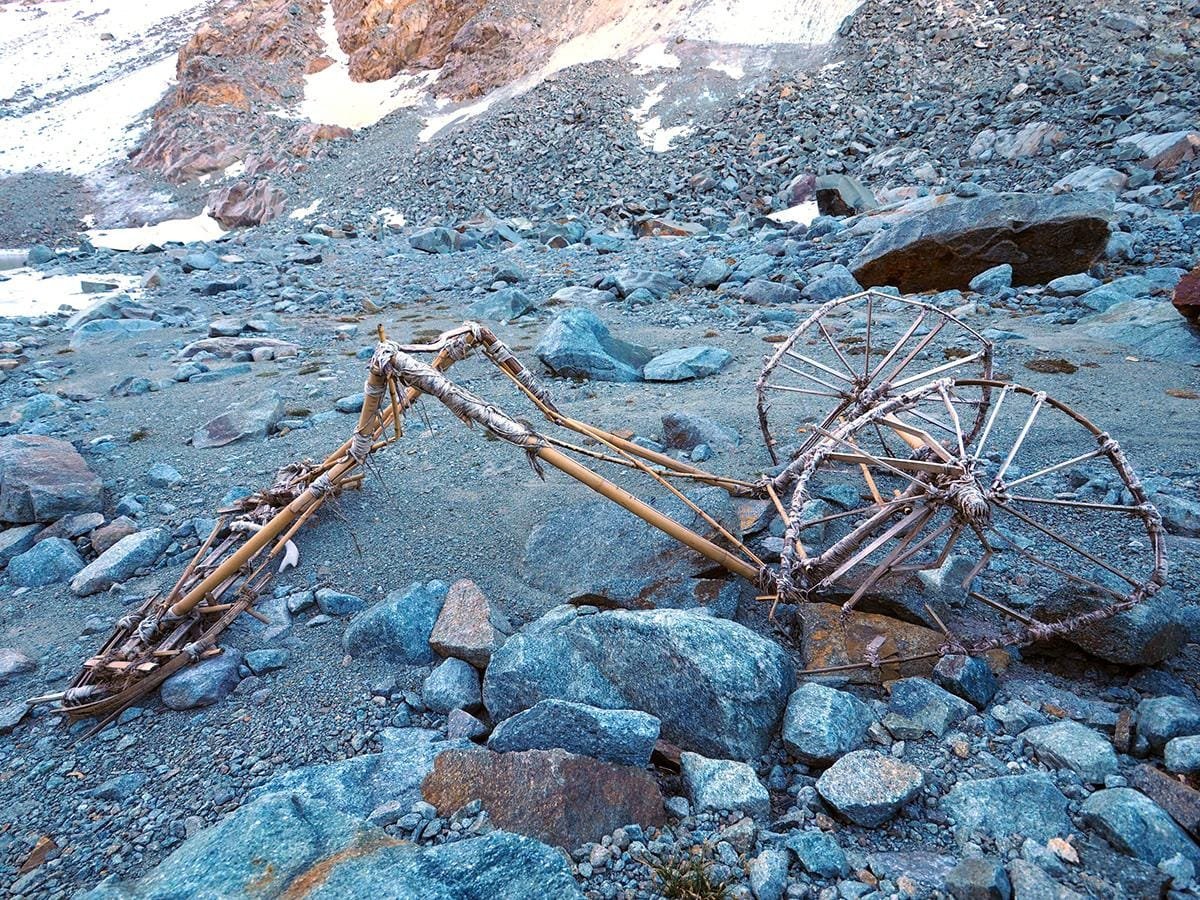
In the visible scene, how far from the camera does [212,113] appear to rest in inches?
947

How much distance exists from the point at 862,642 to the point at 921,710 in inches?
11.4

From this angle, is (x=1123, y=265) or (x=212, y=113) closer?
(x=1123, y=265)

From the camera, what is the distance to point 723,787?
1.74 metres

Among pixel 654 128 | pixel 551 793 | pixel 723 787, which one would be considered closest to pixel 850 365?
pixel 723 787

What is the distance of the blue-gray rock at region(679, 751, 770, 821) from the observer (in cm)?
171

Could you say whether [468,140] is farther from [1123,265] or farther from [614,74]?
[1123,265]

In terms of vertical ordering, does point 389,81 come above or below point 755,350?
above

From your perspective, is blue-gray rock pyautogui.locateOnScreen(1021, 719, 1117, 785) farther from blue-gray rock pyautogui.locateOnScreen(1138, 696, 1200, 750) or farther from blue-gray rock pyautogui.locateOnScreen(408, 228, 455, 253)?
blue-gray rock pyautogui.locateOnScreen(408, 228, 455, 253)

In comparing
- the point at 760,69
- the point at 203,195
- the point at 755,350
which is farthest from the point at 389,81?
the point at 755,350

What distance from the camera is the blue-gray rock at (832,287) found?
22.1ft

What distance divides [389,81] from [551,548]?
2914 centimetres

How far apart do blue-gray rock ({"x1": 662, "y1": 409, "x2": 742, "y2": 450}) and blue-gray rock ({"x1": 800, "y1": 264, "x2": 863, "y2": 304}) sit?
3.28 metres

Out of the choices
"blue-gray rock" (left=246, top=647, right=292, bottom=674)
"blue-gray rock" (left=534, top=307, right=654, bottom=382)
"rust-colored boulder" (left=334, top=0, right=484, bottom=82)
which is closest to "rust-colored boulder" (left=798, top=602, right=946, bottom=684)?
"blue-gray rock" (left=246, top=647, right=292, bottom=674)

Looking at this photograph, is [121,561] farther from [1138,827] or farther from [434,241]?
[434,241]
